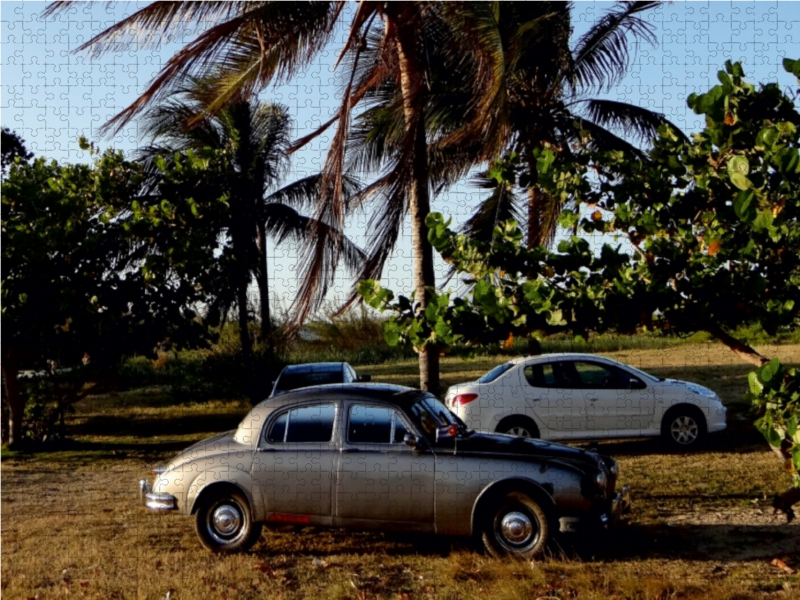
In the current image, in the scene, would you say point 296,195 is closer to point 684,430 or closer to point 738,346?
point 684,430

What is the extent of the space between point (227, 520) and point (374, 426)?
5.15ft

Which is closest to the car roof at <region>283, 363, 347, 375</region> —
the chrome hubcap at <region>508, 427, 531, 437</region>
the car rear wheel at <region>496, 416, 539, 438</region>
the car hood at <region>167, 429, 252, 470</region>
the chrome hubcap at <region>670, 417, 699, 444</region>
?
the car rear wheel at <region>496, 416, 539, 438</region>

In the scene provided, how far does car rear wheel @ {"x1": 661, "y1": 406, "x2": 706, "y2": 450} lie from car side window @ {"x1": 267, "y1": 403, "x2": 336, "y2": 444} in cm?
763

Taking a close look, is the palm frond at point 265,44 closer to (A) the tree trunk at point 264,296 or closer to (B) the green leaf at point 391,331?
(B) the green leaf at point 391,331

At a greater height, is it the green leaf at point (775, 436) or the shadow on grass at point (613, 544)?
the green leaf at point (775, 436)

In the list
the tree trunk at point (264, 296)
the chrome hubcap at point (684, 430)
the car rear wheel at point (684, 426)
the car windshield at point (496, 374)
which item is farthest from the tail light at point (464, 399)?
the tree trunk at point (264, 296)

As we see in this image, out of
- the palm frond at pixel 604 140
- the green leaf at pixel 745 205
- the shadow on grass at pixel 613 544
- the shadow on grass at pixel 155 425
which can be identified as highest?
the palm frond at pixel 604 140

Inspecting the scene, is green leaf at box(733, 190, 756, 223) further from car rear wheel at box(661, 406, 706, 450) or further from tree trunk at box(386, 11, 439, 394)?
car rear wheel at box(661, 406, 706, 450)

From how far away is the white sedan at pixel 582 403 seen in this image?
1459 centimetres

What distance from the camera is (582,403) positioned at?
1468 centimetres

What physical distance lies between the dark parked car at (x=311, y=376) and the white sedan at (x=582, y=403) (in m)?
2.27

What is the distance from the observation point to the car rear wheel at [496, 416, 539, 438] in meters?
14.6

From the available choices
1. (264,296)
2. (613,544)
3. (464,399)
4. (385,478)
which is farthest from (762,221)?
(264,296)

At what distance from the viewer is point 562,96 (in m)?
16.2
